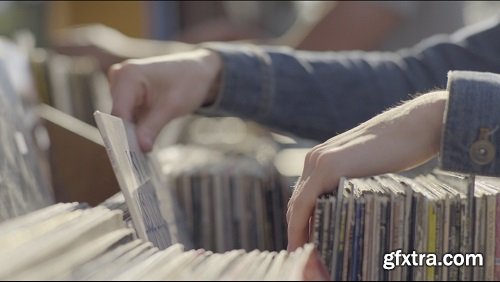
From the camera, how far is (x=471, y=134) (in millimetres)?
778

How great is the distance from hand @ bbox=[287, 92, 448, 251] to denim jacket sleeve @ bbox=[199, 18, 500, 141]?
65 cm

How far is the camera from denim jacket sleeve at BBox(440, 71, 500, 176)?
2.54 feet

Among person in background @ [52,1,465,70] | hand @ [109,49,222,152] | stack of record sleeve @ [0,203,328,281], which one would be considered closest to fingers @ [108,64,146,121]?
hand @ [109,49,222,152]

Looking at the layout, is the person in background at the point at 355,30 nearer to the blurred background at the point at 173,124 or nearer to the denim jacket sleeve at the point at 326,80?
the blurred background at the point at 173,124

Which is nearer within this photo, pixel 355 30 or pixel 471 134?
pixel 471 134

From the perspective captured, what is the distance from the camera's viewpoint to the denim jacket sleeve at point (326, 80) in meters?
1.45

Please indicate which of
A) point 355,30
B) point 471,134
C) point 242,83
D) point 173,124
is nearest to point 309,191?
point 471,134

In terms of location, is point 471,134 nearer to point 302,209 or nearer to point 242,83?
point 302,209

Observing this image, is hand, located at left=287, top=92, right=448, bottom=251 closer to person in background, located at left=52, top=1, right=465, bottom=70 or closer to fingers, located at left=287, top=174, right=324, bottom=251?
fingers, located at left=287, top=174, right=324, bottom=251

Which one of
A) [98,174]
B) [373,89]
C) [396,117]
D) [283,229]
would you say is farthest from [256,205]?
[396,117]

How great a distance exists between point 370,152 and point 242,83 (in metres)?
0.69

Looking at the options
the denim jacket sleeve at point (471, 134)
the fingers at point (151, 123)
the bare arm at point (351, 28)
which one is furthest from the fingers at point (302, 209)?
the bare arm at point (351, 28)

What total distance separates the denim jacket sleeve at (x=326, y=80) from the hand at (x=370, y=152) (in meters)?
0.65

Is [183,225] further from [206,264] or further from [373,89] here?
[206,264]
